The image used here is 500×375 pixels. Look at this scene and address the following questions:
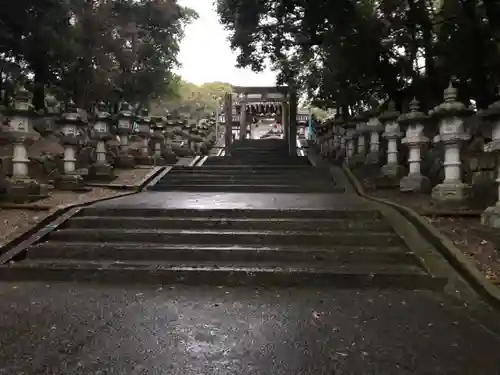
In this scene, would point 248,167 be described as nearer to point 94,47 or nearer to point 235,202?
point 235,202

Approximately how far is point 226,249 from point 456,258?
2444 mm

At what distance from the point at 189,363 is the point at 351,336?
3.86 feet

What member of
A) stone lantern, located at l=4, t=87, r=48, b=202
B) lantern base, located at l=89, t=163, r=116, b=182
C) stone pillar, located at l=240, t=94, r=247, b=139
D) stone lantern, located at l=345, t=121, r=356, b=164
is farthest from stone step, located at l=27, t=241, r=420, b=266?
stone pillar, located at l=240, t=94, r=247, b=139

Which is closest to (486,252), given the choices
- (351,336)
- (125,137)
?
(351,336)

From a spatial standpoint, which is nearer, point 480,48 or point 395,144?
point 480,48

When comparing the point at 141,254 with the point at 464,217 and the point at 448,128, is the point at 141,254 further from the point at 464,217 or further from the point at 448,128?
the point at 448,128

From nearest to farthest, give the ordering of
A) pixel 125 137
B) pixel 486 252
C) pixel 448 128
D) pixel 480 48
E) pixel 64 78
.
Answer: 1. pixel 486 252
2. pixel 448 128
3. pixel 480 48
4. pixel 125 137
5. pixel 64 78

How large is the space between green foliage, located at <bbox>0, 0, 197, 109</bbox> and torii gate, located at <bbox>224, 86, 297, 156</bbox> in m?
3.01

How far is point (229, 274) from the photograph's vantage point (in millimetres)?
4613

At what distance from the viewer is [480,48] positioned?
25.0ft

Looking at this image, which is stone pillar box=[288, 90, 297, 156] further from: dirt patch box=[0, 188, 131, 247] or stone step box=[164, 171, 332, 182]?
dirt patch box=[0, 188, 131, 247]

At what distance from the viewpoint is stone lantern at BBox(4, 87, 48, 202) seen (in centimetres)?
723

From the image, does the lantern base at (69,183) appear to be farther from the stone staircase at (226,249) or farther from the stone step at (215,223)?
the stone step at (215,223)

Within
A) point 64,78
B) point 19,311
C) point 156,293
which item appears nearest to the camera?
point 19,311
